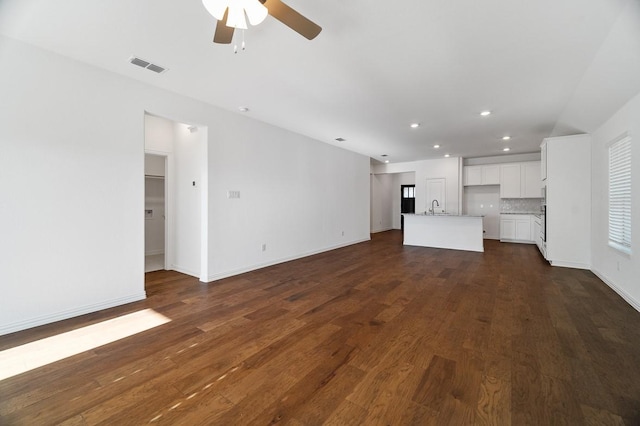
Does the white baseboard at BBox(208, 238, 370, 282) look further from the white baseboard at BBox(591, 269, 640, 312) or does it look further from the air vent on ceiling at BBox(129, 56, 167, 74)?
the white baseboard at BBox(591, 269, 640, 312)

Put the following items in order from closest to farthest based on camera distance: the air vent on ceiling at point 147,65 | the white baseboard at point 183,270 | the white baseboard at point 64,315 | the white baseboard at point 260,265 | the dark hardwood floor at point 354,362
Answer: the dark hardwood floor at point 354,362, the white baseboard at point 64,315, the air vent on ceiling at point 147,65, the white baseboard at point 260,265, the white baseboard at point 183,270

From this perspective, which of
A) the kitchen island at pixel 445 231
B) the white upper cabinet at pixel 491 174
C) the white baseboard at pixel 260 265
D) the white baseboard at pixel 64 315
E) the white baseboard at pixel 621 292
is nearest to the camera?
the white baseboard at pixel 64 315

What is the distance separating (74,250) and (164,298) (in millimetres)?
1137

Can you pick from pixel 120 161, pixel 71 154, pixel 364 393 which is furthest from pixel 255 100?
pixel 364 393

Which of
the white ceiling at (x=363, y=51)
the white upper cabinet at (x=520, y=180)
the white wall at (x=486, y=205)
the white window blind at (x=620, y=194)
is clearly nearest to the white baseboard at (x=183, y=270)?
the white ceiling at (x=363, y=51)

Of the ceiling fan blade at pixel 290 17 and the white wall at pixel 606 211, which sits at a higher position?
the ceiling fan blade at pixel 290 17

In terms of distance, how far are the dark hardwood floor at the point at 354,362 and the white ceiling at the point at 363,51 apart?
2.70 meters

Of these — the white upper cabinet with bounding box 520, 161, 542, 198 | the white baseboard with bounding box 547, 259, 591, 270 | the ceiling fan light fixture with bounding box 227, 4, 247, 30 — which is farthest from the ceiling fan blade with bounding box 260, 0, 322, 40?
the white upper cabinet with bounding box 520, 161, 542, 198

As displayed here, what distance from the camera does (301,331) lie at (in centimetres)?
258

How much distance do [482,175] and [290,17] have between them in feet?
28.5

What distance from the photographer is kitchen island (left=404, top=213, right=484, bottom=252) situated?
6.77 metres

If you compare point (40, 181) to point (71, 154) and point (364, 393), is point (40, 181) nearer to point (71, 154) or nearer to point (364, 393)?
point (71, 154)

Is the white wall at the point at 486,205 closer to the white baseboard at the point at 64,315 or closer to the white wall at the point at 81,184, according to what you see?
the white wall at the point at 81,184

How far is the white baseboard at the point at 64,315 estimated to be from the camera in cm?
256
